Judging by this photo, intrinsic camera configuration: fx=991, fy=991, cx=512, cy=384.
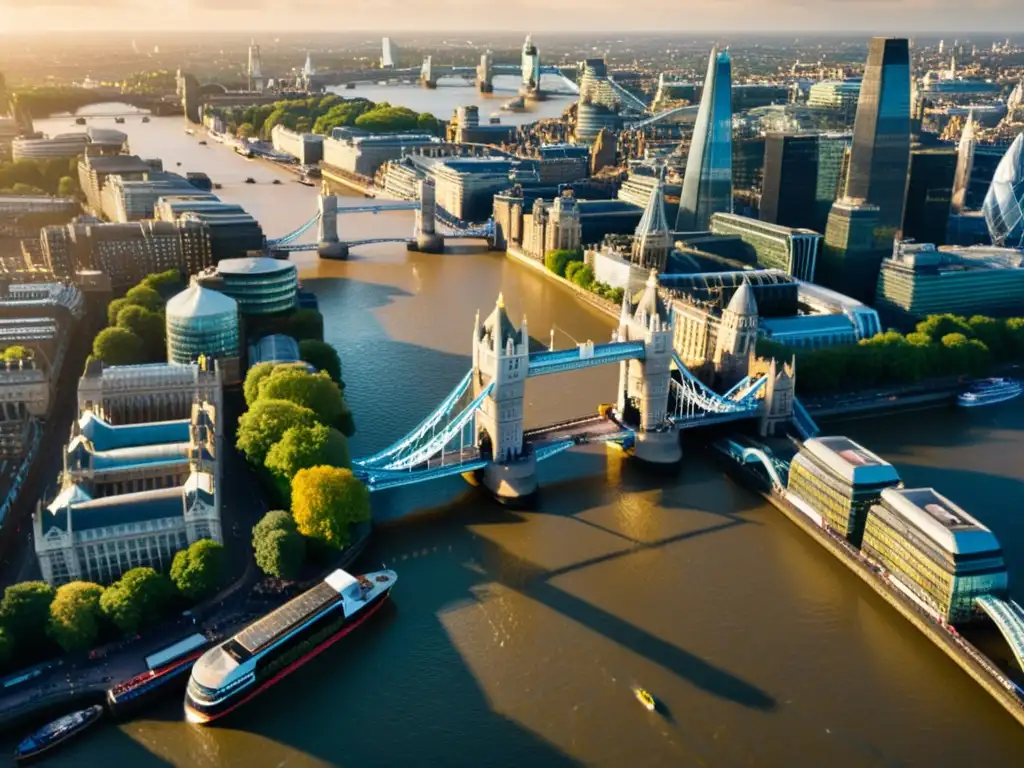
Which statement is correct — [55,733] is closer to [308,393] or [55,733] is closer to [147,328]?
[308,393]

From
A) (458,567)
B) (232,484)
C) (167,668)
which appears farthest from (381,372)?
(167,668)

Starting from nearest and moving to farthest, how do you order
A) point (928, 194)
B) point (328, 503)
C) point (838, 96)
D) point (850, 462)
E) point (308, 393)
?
point (328, 503) < point (850, 462) < point (308, 393) < point (928, 194) < point (838, 96)

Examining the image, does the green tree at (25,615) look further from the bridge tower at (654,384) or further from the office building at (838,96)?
the office building at (838,96)

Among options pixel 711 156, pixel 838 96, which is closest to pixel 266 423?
pixel 711 156

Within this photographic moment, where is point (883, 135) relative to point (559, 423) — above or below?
above

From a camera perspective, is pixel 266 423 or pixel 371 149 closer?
pixel 266 423
